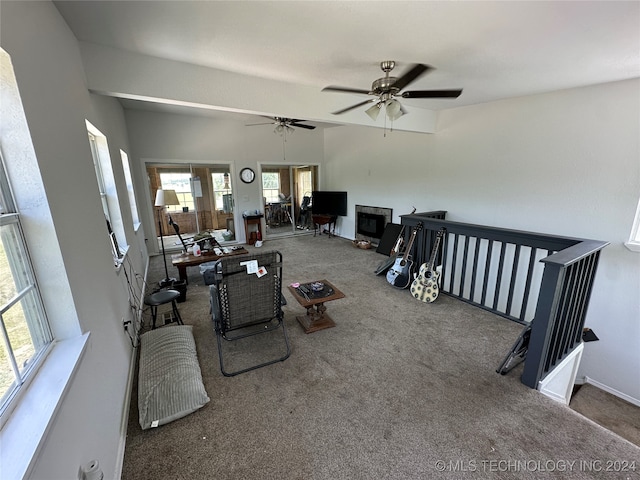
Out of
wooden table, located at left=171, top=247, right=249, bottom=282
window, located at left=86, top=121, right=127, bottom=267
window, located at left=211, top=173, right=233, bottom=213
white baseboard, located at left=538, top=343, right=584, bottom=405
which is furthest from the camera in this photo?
window, located at left=211, top=173, right=233, bottom=213

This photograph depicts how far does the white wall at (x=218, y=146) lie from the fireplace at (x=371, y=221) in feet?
7.16

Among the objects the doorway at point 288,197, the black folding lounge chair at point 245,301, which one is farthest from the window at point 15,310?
the doorway at point 288,197

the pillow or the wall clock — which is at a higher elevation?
the wall clock

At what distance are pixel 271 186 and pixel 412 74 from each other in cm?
522

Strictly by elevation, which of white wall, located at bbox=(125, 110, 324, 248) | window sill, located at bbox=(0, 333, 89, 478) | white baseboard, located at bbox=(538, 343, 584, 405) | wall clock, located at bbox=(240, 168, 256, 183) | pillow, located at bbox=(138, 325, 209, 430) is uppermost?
white wall, located at bbox=(125, 110, 324, 248)

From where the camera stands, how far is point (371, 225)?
6164 millimetres

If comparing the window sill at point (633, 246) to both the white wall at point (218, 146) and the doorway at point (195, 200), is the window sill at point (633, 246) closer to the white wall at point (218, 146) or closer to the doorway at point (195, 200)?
the white wall at point (218, 146)

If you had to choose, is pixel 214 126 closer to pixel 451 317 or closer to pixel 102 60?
pixel 102 60

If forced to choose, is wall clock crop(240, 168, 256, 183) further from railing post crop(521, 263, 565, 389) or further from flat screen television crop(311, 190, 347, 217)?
railing post crop(521, 263, 565, 389)

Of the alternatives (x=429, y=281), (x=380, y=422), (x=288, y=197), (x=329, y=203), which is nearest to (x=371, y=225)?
(x=329, y=203)

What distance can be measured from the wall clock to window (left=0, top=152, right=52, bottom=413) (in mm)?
5505

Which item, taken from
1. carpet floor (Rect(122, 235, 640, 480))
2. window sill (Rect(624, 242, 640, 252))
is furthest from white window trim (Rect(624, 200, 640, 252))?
carpet floor (Rect(122, 235, 640, 480))

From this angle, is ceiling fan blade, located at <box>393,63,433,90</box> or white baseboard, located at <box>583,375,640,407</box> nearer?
ceiling fan blade, located at <box>393,63,433,90</box>

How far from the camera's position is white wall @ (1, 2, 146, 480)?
3.41ft
